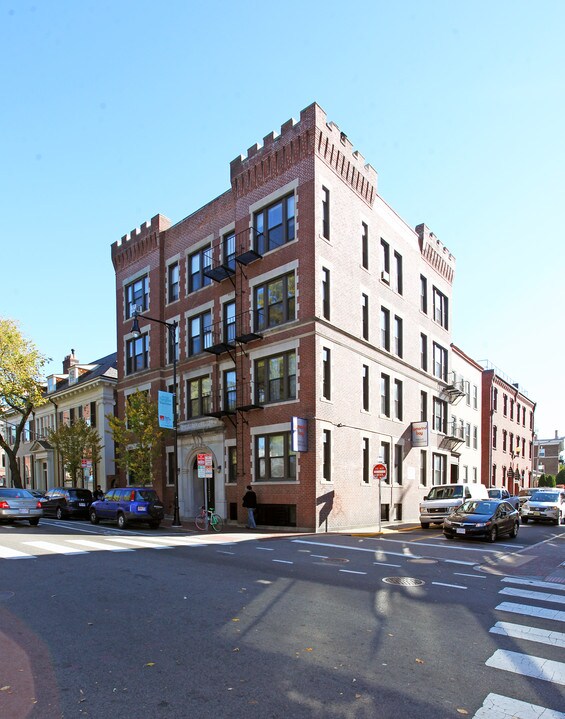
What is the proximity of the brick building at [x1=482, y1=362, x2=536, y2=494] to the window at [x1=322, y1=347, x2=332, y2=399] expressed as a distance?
26.9 metres

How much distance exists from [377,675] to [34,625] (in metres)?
4.44

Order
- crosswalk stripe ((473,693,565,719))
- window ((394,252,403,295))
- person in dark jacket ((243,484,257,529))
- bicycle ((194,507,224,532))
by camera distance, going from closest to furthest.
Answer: crosswalk stripe ((473,693,565,719)) → bicycle ((194,507,224,532)) → person in dark jacket ((243,484,257,529)) → window ((394,252,403,295))

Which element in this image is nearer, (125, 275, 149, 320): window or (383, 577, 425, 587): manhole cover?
(383, 577, 425, 587): manhole cover

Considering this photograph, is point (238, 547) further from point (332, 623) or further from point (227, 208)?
point (227, 208)

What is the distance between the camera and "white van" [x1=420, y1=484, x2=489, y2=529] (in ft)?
73.5

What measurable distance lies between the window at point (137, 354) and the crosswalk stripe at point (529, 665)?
2771 cm

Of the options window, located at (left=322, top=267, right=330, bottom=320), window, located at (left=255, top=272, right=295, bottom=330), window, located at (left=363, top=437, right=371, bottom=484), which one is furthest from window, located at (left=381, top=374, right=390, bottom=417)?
window, located at (left=255, top=272, right=295, bottom=330)

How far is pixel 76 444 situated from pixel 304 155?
77.6 feet

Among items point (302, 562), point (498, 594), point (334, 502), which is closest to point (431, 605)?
point (498, 594)

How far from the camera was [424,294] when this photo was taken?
3288cm

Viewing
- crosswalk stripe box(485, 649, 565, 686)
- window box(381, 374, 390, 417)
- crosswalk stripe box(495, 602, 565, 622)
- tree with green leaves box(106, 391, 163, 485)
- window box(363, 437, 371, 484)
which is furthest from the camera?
tree with green leaves box(106, 391, 163, 485)

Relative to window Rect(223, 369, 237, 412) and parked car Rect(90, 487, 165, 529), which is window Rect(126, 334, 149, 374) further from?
parked car Rect(90, 487, 165, 529)

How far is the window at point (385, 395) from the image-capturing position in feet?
87.6

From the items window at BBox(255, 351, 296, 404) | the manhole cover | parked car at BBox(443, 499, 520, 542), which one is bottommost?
parked car at BBox(443, 499, 520, 542)
